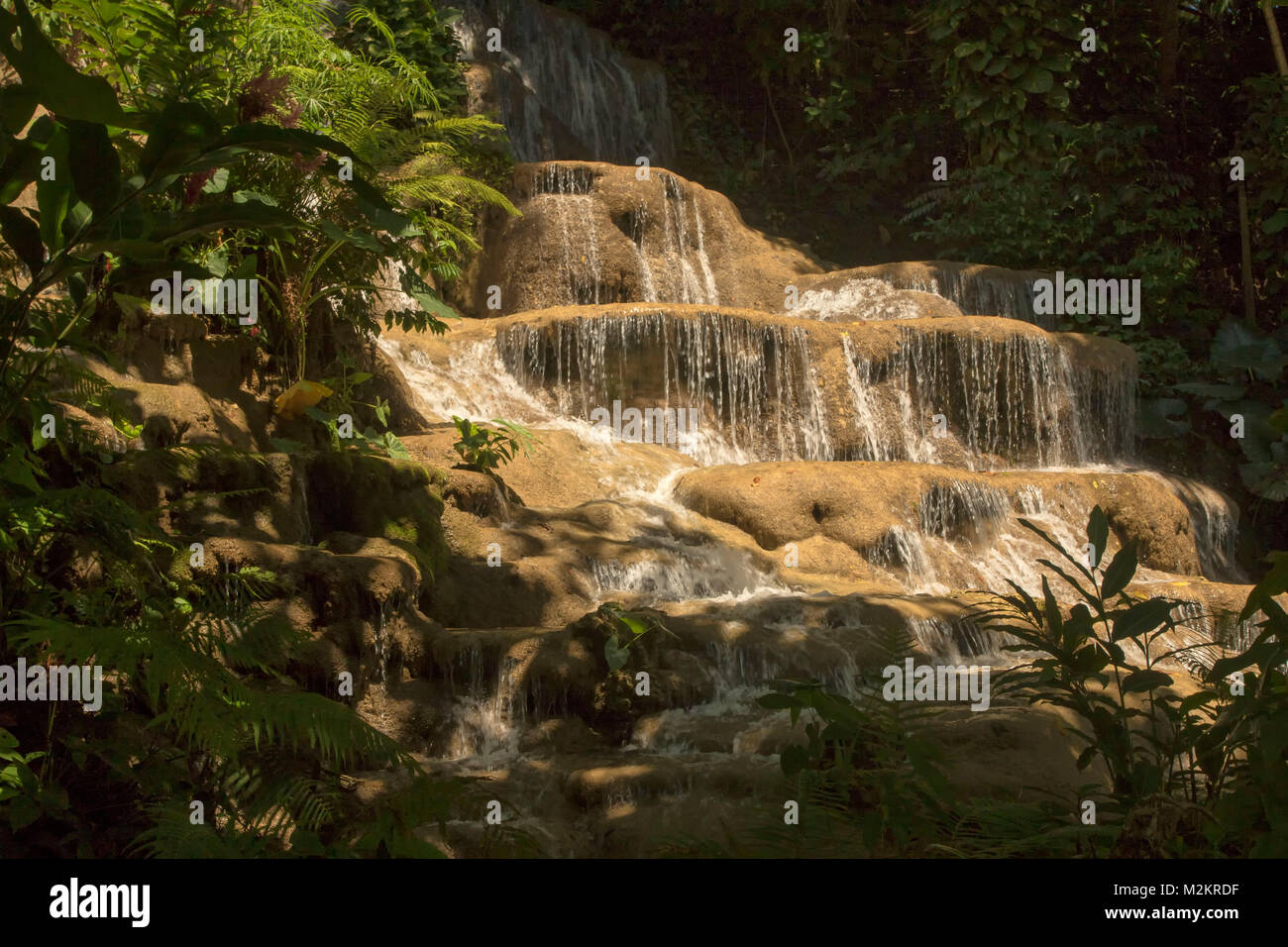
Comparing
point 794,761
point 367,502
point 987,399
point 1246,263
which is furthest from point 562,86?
point 794,761

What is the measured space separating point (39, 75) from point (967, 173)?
1524 centimetres

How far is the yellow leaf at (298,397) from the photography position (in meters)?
6.72

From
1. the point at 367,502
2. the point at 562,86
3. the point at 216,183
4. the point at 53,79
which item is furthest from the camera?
the point at 562,86

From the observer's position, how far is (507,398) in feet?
34.1

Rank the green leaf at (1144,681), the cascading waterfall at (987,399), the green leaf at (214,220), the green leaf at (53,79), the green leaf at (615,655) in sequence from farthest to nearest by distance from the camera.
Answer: the cascading waterfall at (987,399), the green leaf at (615,655), the green leaf at (214,220), the green leaf at (1144,681), the green leaf at (53,79)

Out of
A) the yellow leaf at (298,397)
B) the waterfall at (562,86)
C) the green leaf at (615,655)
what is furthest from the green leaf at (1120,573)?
the waterfall at (562,86)

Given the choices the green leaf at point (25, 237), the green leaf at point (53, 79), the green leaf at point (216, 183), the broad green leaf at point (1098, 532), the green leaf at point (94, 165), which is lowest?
the broad green leaf at point (1098, 532)

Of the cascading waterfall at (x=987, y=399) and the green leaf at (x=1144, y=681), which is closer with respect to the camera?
the green leaf at (x=1144, y=681)

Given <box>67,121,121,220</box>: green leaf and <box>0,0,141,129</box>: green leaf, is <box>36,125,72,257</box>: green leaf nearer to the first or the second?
<box>67,121,121,220</box>: green leaf

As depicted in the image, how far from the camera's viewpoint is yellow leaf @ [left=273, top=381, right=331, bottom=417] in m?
6.72

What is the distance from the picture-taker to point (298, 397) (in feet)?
22.2

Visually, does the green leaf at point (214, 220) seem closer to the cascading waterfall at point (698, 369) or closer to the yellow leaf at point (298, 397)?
the yellow leaf at point (298, 397)

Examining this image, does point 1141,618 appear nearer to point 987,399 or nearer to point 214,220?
point 214,220
